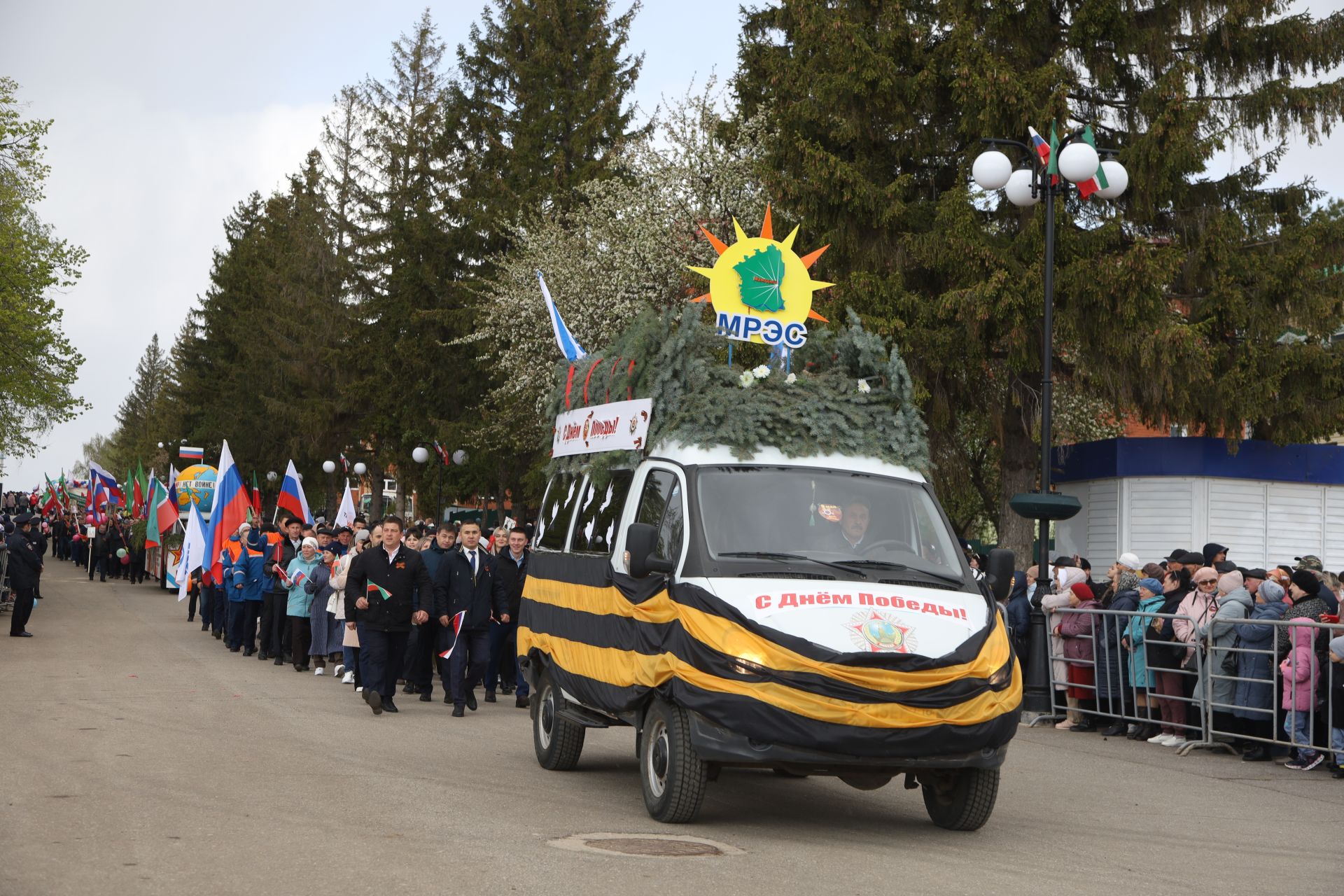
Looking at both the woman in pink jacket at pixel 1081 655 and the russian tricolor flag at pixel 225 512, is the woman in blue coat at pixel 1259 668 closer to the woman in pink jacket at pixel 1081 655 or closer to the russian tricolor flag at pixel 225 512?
the woman in pink jacket at pixel 1081 655

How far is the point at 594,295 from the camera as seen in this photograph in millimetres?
35312

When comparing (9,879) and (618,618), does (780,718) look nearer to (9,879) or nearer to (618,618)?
(618,618)

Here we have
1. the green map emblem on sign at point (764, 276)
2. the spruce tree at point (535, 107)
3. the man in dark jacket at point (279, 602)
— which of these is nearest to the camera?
the green map emblem on sign at point (764, 276)

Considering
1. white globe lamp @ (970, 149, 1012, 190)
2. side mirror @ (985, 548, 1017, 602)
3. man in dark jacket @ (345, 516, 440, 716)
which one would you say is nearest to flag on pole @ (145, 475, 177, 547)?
man in dark jacket @ (345, 516, 440, 716)

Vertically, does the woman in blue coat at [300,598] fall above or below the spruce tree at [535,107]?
below

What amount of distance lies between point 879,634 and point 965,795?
1.33 metres

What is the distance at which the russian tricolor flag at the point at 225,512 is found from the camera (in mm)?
25141

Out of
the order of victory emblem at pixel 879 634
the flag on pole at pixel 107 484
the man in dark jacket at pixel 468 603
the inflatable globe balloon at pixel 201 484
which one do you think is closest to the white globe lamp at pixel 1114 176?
the man in dark jacket at pixel 468 603

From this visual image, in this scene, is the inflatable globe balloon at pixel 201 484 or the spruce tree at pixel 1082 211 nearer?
the spruce tree at pixel 1082 211

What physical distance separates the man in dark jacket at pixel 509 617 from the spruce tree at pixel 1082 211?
30.7 ft

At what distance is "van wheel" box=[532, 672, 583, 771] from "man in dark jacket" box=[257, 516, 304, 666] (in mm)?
10191

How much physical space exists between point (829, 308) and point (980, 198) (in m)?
3.37

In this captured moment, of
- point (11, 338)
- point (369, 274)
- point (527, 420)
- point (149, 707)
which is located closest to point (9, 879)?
point (149, 707)

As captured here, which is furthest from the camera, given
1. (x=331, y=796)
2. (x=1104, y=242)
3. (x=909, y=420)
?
(x=1104, y=242)
